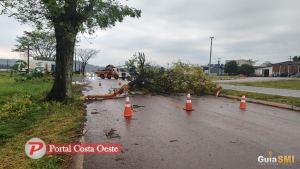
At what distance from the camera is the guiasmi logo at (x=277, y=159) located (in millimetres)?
7023

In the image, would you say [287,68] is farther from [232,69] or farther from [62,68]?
[62,68]

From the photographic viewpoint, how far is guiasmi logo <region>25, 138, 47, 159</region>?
24.1 feet

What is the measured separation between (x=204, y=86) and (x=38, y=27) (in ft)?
41.2

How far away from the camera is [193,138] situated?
30.6ft

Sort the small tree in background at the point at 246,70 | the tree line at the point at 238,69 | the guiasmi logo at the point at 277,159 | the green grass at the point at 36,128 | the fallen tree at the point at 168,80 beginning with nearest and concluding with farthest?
1. the green grass at the point at 36,128
2. the guiasmi logo at the point at 277,159
3. the fallen tree at the point at 168,80
4. the small tree in background at the point at 246,70
5. the tree line at the point at 238,69

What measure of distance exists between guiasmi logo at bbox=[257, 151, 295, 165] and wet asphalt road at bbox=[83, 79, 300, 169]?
0.12 meters

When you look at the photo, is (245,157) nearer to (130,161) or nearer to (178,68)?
(130,161)

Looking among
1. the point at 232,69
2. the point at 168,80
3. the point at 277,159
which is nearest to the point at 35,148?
the point at 277,159

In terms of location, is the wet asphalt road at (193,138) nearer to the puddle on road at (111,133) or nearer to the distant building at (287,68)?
the puddle on road at (111,133)

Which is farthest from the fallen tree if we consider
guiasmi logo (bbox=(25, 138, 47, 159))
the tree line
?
the tree line

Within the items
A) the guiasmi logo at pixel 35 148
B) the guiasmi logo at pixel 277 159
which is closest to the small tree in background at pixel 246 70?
the guiasmi logo at pixel 277 159

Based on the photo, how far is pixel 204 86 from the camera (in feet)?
84.0

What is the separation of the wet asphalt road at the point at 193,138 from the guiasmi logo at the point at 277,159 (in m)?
0.12

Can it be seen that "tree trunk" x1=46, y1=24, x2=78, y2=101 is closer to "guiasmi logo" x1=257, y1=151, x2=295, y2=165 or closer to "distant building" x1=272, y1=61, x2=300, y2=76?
"guiasmi logo" x1=257, y1=151, x2=295, y2=165
